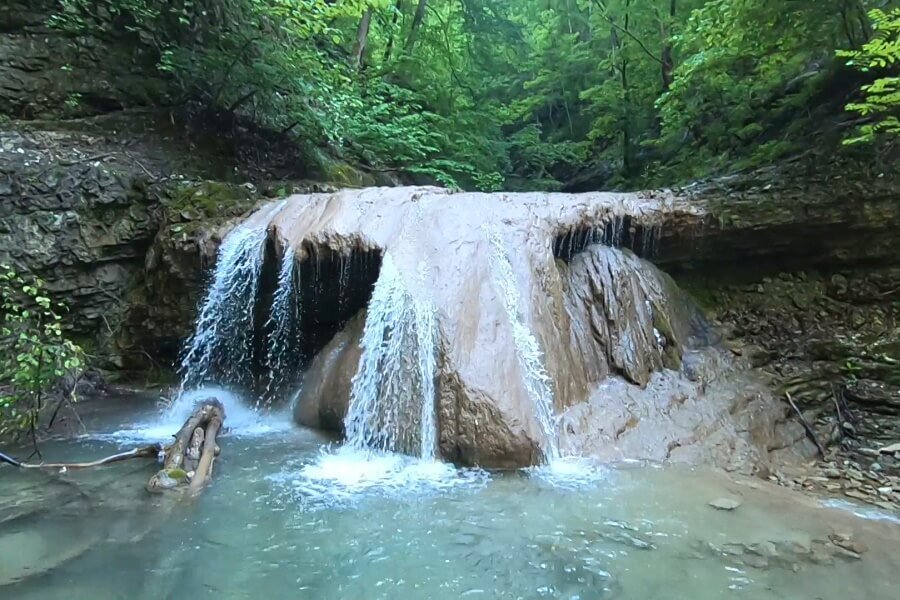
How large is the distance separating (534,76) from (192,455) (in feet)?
44.8

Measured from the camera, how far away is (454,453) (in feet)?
16.1

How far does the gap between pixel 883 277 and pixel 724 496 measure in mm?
4296

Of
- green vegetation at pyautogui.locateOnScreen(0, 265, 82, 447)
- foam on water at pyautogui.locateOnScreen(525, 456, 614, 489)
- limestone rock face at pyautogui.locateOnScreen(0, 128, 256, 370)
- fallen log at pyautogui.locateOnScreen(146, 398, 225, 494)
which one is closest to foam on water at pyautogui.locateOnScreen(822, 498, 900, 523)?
foam on water at pyautogui.locateOnScreen(525, 456, 614, 489)

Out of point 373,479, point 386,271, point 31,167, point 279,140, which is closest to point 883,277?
point 386,271

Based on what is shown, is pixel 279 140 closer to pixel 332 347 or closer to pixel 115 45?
pixel 115 45

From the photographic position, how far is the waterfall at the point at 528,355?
5.16 meters

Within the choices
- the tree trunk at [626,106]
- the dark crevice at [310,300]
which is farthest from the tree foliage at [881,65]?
the dark crevice at [310,300]

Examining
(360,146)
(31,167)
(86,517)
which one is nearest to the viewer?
(86,517)

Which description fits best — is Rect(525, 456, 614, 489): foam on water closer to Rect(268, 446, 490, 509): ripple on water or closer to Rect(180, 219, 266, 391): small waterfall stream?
Rect(268, 446, 490, 509): ripple on water

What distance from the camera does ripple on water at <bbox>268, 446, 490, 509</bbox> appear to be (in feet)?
13.9

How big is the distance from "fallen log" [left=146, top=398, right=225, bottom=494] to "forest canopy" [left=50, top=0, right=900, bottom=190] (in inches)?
222

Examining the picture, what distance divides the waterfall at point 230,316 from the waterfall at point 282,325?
28 cm

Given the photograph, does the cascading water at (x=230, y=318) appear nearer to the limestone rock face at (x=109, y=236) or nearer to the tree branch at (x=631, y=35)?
the limestone rock face at (x=109, y=236)

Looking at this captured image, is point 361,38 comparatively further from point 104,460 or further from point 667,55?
point 104,460
